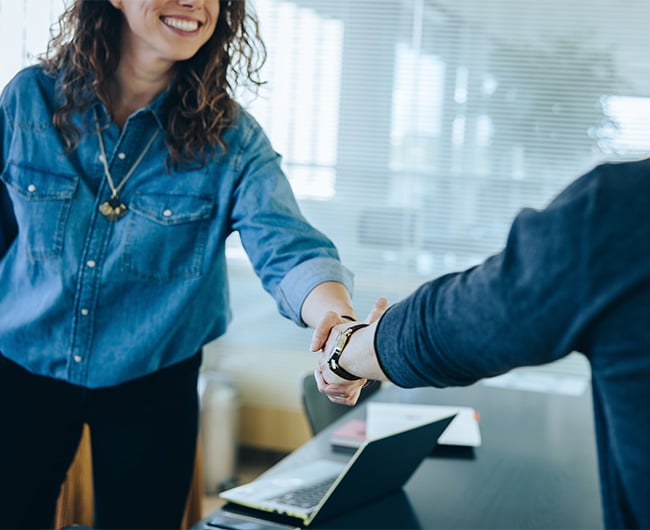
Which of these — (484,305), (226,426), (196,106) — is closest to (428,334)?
(484,305)

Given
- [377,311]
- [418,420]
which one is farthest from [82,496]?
→ [377,311]

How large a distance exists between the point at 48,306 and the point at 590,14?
3099 millimetres

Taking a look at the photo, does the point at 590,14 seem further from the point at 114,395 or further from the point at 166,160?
the point at 114,395

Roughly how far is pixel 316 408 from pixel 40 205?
969 mm

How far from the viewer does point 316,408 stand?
7.64ft

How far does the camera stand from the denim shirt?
170 cm

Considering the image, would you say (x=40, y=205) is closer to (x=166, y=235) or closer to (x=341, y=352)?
(x=166, y=235)

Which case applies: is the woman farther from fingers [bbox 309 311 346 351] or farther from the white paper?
the white paper

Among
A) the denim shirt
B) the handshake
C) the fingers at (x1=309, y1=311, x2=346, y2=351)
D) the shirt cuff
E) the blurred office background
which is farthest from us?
the blurred office background

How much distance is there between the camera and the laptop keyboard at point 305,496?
1463mm

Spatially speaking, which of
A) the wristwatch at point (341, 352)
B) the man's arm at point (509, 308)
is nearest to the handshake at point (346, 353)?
the wristwatch at point (341, 352)

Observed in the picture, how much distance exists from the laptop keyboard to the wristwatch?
27 cm

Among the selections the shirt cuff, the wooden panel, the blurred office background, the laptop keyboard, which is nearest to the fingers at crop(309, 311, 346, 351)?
the shirt cuff

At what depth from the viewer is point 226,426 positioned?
4.15 m
